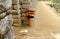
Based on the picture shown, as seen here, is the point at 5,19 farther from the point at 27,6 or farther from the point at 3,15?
the point at 27,6

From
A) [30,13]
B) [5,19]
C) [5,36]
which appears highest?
[5,19]

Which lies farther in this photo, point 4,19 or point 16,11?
point 16,11

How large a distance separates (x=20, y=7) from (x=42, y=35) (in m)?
2.20

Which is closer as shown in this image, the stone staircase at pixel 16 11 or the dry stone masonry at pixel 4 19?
the dry stone masonry at pixel 4 19

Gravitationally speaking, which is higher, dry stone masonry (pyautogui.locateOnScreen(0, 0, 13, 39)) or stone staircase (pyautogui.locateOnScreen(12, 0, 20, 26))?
dry stone masonry (pyautogui.locateOnScreen(0, 0, 13, 39))

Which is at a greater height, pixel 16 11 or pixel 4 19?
pixel 4 19

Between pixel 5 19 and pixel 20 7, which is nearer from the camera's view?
pixel 5 19

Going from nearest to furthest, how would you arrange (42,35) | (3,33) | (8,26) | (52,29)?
1. (3,33)
2. (8,26)
3. (42,35)
4. (52,29)

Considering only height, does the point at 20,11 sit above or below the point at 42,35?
above

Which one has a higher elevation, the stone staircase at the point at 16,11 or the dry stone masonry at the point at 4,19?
the dry stone masonry at the point at 4,19

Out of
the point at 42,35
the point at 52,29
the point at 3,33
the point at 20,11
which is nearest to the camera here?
the point at 3,33

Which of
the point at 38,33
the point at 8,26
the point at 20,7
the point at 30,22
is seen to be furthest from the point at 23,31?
the point at 8,26

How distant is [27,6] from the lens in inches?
326

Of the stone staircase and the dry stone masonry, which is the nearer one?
the dry stone masonry
